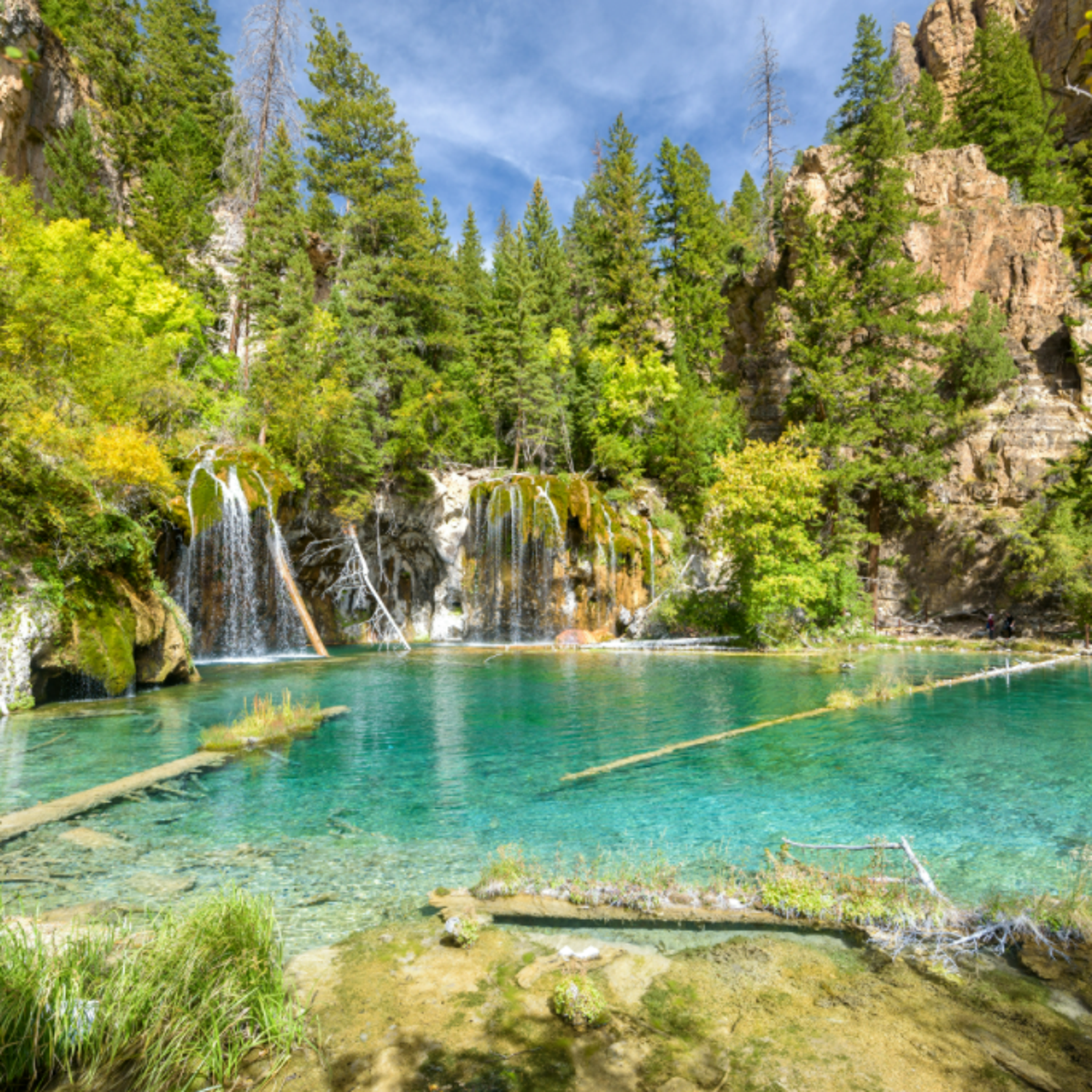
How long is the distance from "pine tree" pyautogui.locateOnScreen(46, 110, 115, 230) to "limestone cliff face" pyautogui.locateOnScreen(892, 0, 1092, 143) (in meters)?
50.3

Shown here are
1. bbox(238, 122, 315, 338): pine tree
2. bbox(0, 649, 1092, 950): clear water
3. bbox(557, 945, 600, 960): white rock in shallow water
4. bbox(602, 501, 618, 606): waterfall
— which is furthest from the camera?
bbox(238, 122, 315, 338): pine tree

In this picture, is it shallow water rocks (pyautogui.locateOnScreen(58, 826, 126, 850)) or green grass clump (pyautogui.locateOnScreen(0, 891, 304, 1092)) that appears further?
shallow water rocks (pyautogui.locateOnScreen(58, 826, 126, 850))

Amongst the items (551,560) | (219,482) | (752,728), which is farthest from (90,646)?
(551,560)

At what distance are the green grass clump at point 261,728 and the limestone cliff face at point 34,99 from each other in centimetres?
2875

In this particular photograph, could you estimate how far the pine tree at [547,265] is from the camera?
41.3 meters

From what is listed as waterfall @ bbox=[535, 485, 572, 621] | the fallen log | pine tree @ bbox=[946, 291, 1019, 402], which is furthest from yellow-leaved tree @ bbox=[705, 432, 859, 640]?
pine tree @ bbox=[946, 291, 1019, 402]

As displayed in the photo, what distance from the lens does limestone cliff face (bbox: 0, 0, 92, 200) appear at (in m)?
25.8

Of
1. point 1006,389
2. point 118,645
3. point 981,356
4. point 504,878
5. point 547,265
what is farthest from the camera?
point 547,265

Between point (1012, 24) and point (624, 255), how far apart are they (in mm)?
33979

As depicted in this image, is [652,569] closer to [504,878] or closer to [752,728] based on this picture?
[752,728]

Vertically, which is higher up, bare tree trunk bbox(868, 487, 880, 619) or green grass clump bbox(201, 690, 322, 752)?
bare tree trunk bbox(868, 487, 880, 619)

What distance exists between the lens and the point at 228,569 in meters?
23.5

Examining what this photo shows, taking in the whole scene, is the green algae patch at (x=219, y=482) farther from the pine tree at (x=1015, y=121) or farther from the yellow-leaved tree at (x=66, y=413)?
→ the pine tree at (x=1015, y=121)

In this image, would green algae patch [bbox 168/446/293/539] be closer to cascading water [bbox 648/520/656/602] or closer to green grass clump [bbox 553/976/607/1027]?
cascading water [bbox 648/520/656/602]
